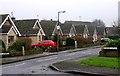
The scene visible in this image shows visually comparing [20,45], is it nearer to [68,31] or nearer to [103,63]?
[103,63]

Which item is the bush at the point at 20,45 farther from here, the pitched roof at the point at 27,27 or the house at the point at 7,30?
the pitched roof at the point at 27,27

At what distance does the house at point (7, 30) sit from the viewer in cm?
4231

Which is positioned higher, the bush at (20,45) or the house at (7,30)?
the house at (7,30)

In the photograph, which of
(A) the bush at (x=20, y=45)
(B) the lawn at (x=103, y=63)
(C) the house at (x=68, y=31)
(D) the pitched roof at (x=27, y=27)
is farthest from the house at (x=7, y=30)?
(C) the house at (x=68, y=31)

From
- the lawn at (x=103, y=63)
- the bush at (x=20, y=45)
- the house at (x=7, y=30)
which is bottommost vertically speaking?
the lawn at (x=103, y=63)

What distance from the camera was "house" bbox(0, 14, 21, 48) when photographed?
1666 inches

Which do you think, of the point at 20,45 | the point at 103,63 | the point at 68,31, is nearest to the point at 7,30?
the point at 20,45

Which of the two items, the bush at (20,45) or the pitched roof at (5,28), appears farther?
the pitched roof at (5,28)

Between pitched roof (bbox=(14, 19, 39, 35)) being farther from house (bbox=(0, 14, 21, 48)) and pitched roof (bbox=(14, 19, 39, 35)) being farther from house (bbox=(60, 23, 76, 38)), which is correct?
house (bbox=(60, 23, 76, 38))

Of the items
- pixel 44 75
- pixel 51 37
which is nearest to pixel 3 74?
pixel 44 75

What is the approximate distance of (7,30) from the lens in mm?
42781

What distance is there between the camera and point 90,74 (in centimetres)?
1764

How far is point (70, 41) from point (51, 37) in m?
8.93

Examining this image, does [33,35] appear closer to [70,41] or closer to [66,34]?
[70,41]
